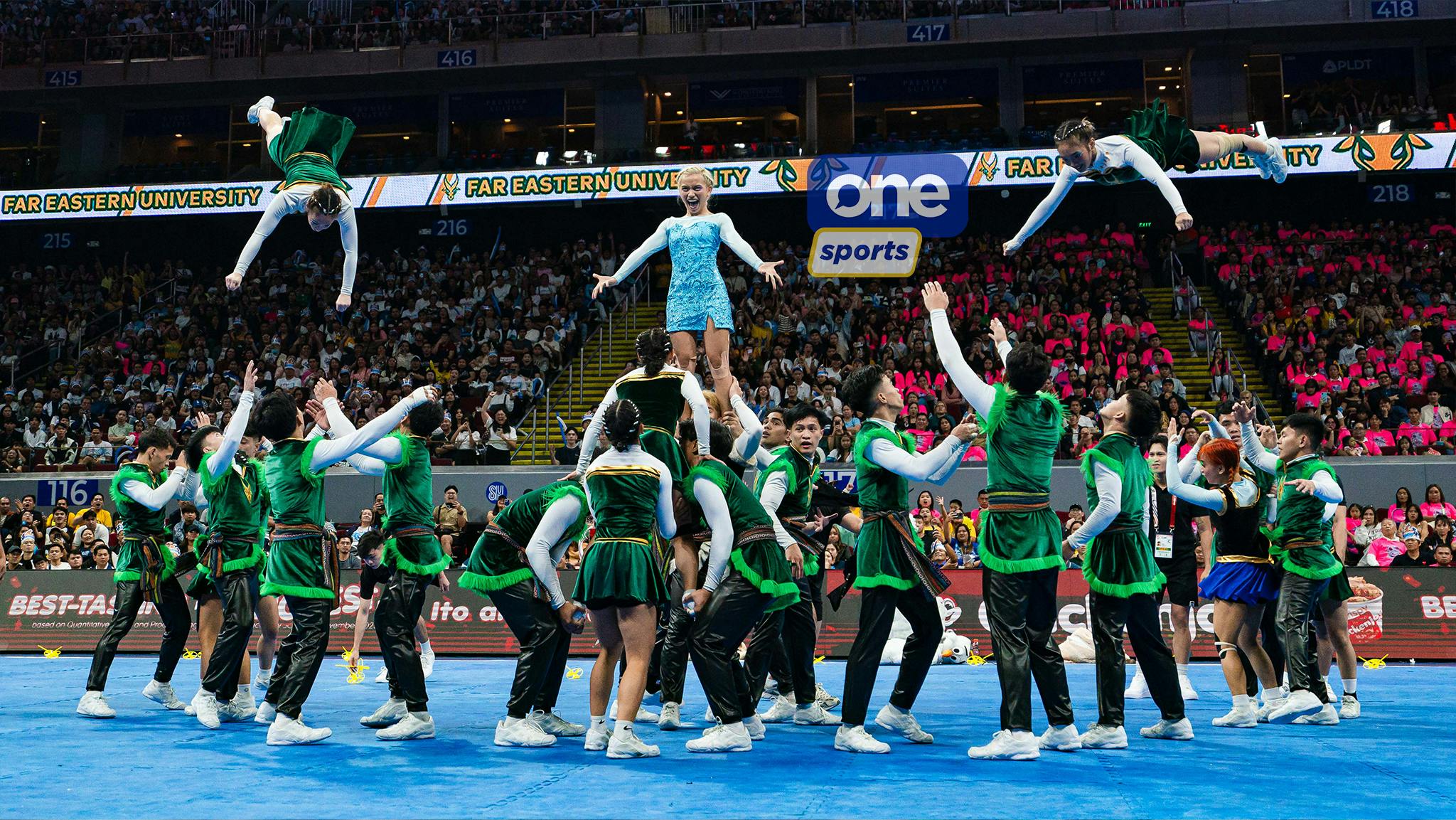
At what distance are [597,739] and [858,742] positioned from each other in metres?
1.54

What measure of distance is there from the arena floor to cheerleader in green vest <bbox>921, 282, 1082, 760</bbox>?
262 mm

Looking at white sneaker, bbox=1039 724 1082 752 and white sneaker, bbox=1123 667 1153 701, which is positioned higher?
white sneaker, bbox=1039 724 1082 752

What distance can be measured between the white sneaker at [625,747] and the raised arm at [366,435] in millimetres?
2326

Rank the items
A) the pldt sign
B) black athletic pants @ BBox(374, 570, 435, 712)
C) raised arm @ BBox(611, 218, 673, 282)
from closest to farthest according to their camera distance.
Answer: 1. black athletic pants @ BBox(374, 570, 435, 712)
2. raised arm @ BBox(611, 218, 673, 282)
3. the pldt sign

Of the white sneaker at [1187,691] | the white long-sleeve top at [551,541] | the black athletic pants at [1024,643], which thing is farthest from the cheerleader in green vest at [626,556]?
the white sneaker at [1187,691]

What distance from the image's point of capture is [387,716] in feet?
27.1

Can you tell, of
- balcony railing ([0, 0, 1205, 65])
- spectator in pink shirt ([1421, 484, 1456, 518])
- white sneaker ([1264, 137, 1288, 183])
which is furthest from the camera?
balcony railing ([0, 0, 1205, 65])

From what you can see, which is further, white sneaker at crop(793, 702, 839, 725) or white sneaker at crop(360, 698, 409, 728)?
white sneaker at crop(793, 702, 839, 725)

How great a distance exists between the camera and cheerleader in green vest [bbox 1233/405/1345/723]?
8.33 metres

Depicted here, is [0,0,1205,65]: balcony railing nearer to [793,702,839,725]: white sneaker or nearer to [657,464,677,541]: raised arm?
[793,702,839,725]: white sneaker

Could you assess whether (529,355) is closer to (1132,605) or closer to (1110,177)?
(1110,177)

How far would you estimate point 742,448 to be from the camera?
8445 millimetres

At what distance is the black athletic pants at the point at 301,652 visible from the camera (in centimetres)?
742

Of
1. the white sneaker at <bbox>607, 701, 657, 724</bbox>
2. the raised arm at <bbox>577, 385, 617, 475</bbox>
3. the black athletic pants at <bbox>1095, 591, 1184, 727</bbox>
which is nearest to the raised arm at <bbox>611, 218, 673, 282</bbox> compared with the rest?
the raised arm at <bbox>577, 385, 617, 475</bbox>
